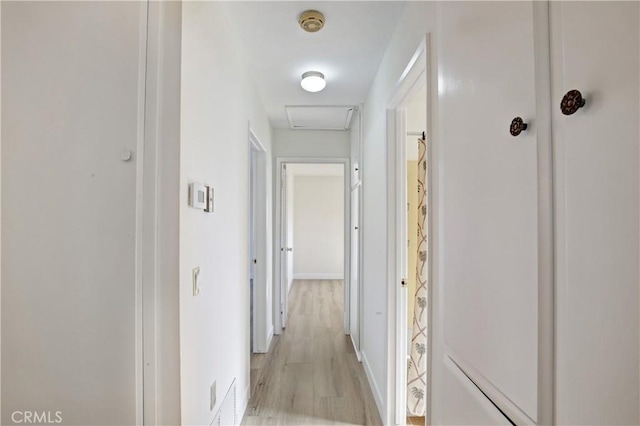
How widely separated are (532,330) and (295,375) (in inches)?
98.5

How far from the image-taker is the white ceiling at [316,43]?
165 cm

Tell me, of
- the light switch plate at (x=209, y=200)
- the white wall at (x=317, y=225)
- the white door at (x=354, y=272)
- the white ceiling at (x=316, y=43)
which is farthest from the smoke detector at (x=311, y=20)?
the white wall at (x=317, y=225)

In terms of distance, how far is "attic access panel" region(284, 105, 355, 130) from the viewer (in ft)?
10.4

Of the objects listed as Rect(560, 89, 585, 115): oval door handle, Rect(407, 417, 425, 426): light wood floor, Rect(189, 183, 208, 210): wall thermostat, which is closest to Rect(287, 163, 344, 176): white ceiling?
Rect(407, 417, 425, 426): light wood floor

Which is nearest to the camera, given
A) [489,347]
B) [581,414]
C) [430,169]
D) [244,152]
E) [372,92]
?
[581,414]

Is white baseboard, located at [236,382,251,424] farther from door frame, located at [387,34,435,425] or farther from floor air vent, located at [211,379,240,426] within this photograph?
door frame, located at [387,34,435,425]

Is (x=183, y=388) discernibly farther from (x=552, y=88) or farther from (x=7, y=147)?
(x=552, y=88)

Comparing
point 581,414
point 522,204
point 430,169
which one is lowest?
point 581,414

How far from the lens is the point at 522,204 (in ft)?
2.19

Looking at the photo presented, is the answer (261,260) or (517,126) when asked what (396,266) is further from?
(261,260)

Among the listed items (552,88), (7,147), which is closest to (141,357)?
(7,147)

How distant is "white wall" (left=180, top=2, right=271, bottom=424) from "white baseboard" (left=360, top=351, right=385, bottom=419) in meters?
0.96

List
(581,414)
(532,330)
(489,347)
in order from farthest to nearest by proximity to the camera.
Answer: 1. (489,347)
2. (532,330)
3. (581,414)

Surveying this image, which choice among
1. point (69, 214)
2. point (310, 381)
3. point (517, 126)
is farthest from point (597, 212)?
point (310, 381)
